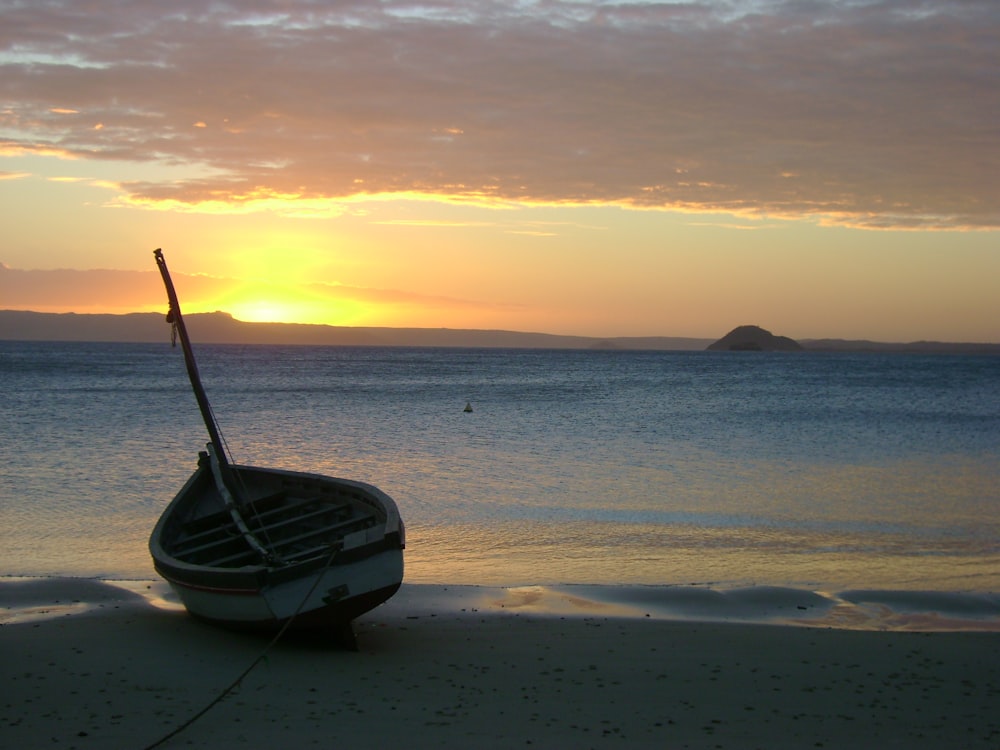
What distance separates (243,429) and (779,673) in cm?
2841

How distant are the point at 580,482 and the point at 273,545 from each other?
1125 centimetres

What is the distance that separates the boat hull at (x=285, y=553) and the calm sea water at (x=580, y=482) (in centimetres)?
132

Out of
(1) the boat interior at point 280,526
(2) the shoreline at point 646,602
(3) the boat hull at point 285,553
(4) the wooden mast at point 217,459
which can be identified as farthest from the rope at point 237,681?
(2) the shoreline at point 646,602

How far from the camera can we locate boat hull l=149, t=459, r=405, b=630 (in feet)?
29.3

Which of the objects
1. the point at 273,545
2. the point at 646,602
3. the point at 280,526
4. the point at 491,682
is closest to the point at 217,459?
the point at 280,526

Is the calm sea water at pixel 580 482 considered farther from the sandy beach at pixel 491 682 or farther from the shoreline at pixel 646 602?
the sandy beach at pixel 491 682

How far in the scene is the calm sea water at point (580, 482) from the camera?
13117 millimetres

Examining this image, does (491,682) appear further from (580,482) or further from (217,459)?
(580,482)

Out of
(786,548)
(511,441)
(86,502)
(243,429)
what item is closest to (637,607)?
(786,548)

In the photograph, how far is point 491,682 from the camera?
8.02 m

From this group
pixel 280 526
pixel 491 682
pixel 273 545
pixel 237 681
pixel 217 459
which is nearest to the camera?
pixel 237 681

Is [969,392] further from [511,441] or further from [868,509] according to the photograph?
[868,509]

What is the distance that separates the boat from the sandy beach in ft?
1.43

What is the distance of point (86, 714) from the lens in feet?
23.6
